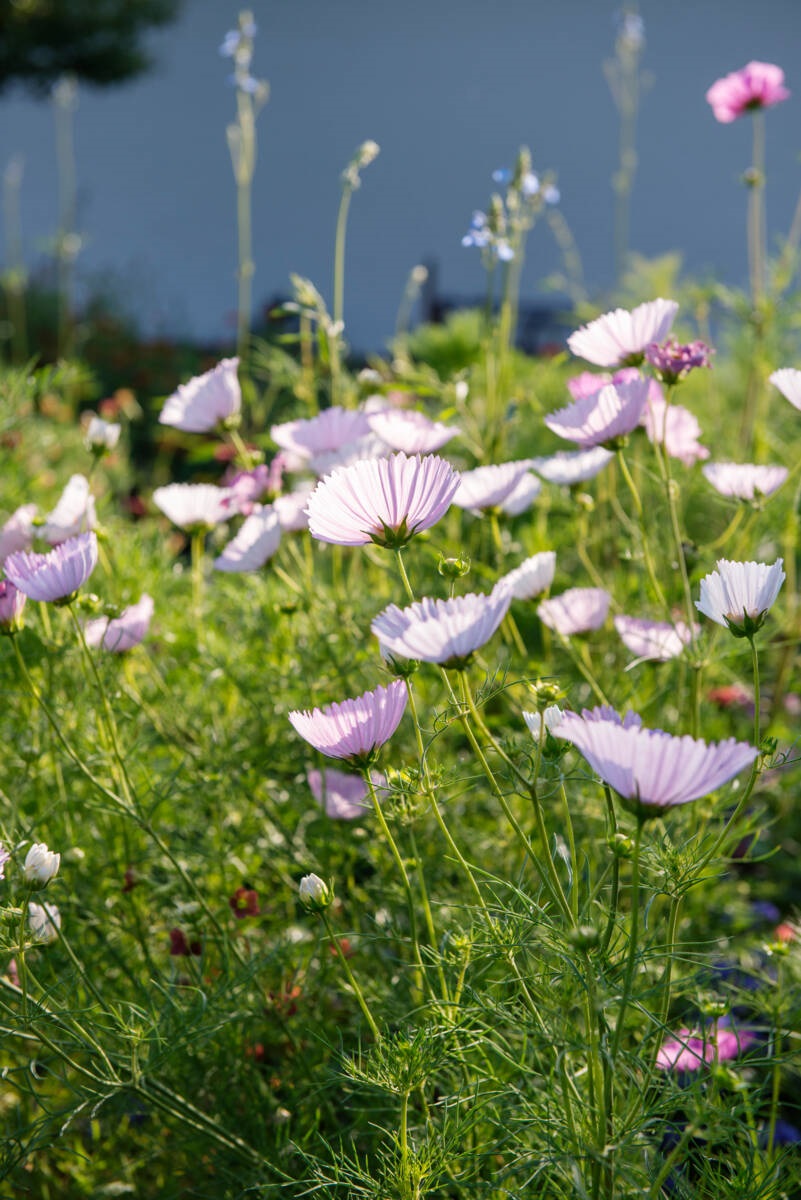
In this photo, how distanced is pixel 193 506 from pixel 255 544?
186mm

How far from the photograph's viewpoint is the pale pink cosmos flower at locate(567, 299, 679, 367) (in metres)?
0.91

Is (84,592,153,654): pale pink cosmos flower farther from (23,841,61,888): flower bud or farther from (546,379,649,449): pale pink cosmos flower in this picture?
(546,379,649,449): pale pink cosmos flower

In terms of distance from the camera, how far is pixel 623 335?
3.03 feet

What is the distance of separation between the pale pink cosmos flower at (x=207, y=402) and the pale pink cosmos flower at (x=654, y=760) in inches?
28.4

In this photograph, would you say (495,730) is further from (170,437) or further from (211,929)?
(170,437)

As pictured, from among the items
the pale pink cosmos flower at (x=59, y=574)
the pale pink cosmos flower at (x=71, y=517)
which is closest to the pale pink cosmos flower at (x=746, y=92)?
the pale pink cosmos flower at (x=71, y=517)

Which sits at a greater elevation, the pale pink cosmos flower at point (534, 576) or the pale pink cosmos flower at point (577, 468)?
the pale pink cosmos flower at point (577, 468)

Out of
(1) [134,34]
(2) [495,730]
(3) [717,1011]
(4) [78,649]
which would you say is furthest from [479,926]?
(1) [134,34]

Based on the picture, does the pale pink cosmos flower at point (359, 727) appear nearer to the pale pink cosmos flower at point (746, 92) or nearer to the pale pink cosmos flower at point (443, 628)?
→ the pale pink cosmos flower at point (443, 628)

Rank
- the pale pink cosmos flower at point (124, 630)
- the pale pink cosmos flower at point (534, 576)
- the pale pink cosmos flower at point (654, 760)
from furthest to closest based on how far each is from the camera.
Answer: the pale pink cosmos flower at point (124, 630) → the pale pink cosmos flower at point (534, 576) → the pale pink cosmos flower at point (654, 760)

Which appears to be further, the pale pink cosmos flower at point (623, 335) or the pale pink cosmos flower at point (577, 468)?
the pale pink cosmos flower at point (577, 468)

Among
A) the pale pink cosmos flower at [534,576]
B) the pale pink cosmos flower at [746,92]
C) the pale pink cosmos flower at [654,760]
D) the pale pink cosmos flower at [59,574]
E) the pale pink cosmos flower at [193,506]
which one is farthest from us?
the pale pink cosmos flower at [746,92]

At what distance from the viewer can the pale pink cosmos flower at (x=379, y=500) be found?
69 cm

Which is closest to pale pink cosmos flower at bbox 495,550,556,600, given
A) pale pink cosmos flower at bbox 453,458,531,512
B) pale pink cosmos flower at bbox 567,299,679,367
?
pale pink cosmos flower at bbox 453,458,531,512
